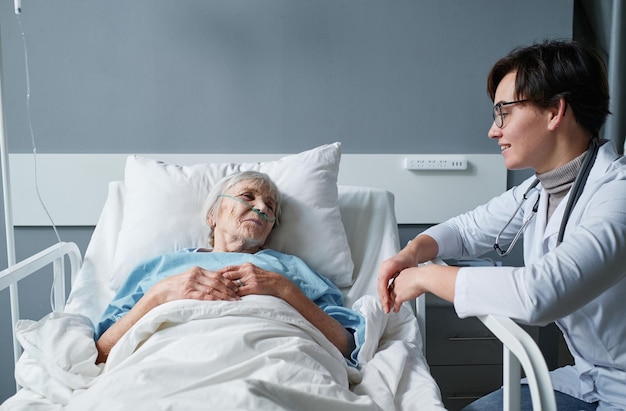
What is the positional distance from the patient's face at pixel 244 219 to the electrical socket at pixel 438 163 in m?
0.79

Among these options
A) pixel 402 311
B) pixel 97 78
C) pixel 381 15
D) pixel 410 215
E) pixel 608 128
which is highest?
pixel 381 15

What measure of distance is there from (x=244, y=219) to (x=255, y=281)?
0.99 ft

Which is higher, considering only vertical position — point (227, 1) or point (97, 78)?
point (227, 1)

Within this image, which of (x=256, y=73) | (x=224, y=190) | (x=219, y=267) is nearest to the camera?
(x=219, y=267)

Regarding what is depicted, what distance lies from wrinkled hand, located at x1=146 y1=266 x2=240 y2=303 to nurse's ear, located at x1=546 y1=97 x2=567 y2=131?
862 mm

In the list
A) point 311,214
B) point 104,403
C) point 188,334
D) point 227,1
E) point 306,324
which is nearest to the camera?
point 104,403

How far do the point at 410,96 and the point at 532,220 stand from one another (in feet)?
3.39

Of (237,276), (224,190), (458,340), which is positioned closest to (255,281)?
(237,276)

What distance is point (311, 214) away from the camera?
74.3 inches

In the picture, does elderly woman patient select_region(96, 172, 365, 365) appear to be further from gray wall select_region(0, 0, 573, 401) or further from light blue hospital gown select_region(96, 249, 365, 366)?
gray wall select_region(0, 0, 573, 401)

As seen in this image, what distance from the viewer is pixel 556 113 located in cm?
126

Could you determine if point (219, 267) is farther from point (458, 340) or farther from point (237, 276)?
point (458, 340)

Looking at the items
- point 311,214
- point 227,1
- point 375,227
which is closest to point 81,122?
point 227,1

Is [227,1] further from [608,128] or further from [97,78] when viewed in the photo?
[608,128]
